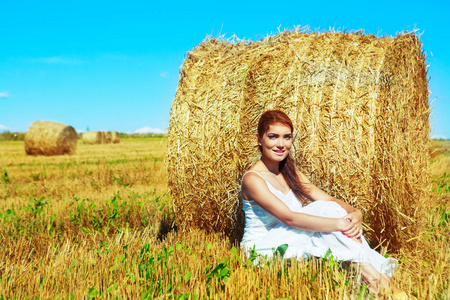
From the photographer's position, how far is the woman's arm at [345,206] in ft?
11.4

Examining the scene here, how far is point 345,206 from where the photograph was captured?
383cm

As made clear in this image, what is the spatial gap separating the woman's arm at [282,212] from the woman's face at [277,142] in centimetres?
29

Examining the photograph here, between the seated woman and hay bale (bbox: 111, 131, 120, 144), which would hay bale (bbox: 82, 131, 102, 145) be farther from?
the seated woman

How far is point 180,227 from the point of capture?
5223 millimetres

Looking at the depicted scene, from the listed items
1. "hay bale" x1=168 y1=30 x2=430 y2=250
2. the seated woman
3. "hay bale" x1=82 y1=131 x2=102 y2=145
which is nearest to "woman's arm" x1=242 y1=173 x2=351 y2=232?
the seated woman

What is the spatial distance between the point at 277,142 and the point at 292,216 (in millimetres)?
725

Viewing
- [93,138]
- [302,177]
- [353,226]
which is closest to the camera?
[353,226]

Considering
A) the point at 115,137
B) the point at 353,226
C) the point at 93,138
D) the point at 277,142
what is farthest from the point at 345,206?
the point at 115,137

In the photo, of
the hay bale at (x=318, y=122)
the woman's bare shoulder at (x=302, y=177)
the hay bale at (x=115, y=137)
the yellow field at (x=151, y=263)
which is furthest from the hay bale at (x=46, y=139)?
the woman's bare shoulder at (x=302, y=177)

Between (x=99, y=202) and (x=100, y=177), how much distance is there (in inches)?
117

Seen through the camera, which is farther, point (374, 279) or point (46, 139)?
point (46, 139)

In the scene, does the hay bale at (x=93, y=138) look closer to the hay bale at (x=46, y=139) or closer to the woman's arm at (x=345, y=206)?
the hay bale at (x=46, y=139)

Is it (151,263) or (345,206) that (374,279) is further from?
(151,263)

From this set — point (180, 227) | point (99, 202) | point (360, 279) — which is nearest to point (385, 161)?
point (360, 279)
